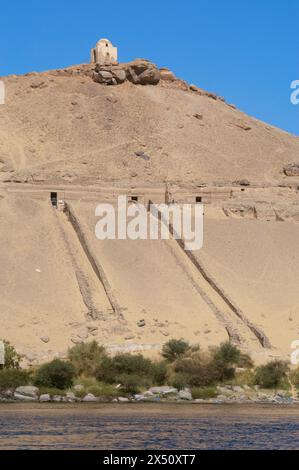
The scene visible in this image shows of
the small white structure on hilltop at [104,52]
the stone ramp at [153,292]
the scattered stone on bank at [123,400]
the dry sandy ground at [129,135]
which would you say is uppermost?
the small white structure on hilltop at [104,52]

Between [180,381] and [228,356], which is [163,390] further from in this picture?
[228,356]

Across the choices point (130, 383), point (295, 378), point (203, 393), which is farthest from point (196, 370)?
point (295, 378)

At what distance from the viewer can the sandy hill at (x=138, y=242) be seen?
42500mm

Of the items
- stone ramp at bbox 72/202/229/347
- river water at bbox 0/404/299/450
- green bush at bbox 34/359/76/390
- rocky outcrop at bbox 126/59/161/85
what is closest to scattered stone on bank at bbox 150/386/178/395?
river water at bbox 0/404/299/450

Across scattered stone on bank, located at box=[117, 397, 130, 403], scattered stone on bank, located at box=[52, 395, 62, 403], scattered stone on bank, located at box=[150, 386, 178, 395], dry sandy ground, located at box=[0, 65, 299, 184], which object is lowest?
scattered stone on bank, located at box=[117, 397, 130, 403]

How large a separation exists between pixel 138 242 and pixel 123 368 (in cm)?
1172

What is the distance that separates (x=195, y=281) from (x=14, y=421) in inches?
703

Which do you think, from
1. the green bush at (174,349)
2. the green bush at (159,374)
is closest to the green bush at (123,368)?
the green bush at (159,374)

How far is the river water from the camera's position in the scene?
25.6 meters

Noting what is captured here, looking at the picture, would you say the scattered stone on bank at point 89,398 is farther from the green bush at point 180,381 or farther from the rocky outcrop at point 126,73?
the rocky outcrop at point 126,73

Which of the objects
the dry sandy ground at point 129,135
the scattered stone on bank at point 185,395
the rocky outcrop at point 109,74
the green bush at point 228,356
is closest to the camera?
the scattered stone on bank at point 185,395

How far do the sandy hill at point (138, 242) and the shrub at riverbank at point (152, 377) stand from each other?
1388 millimetres

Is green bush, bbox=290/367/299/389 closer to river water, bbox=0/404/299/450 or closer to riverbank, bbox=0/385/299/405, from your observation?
riverbank, bbox=0/385/299/405

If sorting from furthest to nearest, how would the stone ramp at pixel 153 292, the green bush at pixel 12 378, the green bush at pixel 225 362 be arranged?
the stone ramp at pixel 153 292
the green bush at pixel 225 362
the green bush at pixel 12 378
